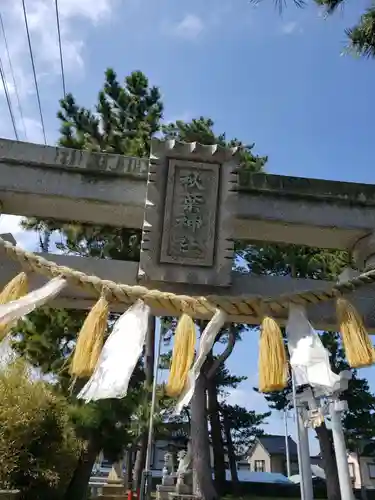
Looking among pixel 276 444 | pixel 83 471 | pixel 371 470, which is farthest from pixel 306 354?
pixel 276 444

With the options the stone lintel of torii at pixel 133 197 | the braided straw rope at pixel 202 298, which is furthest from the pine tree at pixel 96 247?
the braided straw rope at pixel 202 298

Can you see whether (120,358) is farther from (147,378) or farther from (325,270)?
(147,378)

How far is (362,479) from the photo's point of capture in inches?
1378

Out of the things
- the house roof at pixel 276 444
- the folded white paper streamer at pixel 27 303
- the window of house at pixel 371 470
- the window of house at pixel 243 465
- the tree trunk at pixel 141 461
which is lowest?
the folded white paper streamer at pixel 27 303

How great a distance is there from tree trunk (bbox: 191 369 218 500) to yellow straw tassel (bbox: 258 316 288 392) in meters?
14.6

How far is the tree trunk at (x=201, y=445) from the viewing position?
17.0 metres

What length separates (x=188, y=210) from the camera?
372cm

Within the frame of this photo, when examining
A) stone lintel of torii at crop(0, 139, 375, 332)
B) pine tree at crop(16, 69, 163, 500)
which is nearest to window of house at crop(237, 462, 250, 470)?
pine tree at crop(16, 69, 163, 500)

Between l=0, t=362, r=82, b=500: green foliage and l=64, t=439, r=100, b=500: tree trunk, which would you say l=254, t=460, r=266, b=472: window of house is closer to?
l=64, t=439, r=100, b=500: tree trunk

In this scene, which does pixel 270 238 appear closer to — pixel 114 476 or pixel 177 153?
pixel 177 153

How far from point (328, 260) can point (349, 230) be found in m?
13.9

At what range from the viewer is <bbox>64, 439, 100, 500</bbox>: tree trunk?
10.7m

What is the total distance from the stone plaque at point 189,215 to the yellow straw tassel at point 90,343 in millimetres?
779

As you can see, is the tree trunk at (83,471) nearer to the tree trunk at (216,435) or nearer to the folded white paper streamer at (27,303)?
the folded white paper streamer at (27,303)
